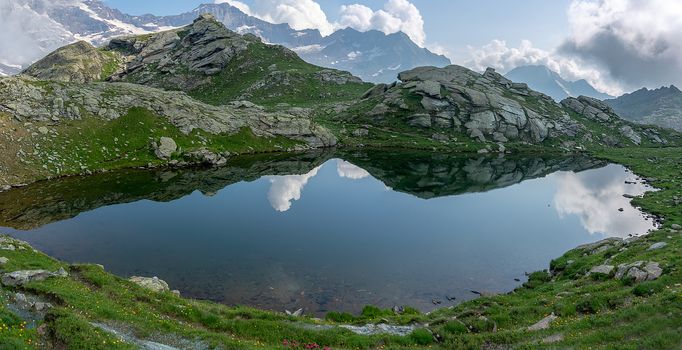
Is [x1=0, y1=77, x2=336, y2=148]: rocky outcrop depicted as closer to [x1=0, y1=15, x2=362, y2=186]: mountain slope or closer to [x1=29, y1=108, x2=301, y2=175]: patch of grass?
[x1=0, y1=15, x2=362, y2=186]: mountain slope

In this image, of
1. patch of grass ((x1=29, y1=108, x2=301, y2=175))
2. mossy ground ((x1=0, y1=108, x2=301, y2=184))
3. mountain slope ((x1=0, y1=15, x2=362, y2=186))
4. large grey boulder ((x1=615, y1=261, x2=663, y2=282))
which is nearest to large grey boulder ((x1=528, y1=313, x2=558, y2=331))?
large grey boulder ((x1=615, y1=261, x2=663, y2=282))

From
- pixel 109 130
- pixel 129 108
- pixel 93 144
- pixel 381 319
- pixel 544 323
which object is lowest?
pixel 381 319

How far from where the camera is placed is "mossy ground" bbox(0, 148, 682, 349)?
69.2 feet

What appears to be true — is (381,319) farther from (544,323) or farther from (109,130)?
(109,130)

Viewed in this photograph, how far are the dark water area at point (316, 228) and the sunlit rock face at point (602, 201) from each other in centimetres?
39

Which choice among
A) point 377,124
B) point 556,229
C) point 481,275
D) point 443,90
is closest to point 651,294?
point 481,275

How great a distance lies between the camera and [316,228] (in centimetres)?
6381

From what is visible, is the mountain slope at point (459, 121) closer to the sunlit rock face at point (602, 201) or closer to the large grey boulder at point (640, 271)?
the sunlit rock face at point (602, 201)

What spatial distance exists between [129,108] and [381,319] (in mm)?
99302

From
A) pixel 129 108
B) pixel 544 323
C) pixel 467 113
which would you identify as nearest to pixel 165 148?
pixel 129 108

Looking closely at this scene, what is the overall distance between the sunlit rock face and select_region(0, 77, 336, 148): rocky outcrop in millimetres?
77233

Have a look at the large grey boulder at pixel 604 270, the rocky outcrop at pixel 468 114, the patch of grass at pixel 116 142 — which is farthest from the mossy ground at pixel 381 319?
the rocky outcrop at pixel 468 114

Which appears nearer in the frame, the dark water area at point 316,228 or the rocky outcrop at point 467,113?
the dark water area at point 316,228

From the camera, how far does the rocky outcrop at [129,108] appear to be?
3529 inches
